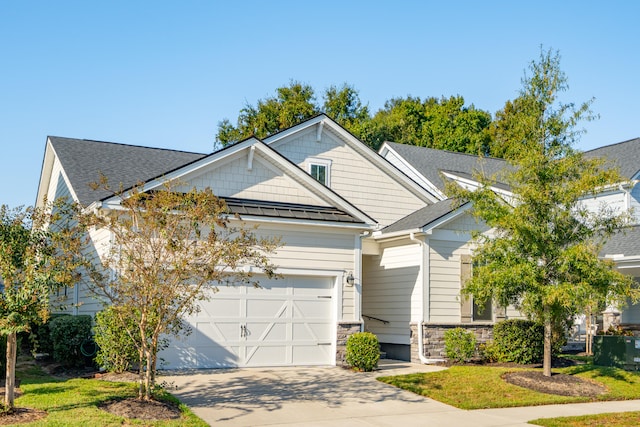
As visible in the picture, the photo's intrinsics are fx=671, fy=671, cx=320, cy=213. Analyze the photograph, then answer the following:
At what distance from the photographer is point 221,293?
15305 millimetres

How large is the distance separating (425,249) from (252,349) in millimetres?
5470

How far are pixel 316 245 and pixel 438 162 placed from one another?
495 inches

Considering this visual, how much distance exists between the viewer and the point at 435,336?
17.7 meters

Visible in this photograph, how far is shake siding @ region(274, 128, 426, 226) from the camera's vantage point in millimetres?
21281

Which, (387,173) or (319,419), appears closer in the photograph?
(319,419)

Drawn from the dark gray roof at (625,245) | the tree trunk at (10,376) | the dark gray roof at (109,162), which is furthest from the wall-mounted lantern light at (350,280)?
the dark gray roof at (625,245)

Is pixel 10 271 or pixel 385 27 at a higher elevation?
pixel 385 27

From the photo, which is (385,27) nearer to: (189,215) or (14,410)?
(189,215)

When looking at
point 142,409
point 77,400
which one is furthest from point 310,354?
point 77,400

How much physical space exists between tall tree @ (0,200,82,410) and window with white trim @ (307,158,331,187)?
1133cm

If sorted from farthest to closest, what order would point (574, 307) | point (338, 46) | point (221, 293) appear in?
point (338, 46) → point (221, 293) → point (574, 307)

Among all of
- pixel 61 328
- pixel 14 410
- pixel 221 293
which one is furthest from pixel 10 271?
pixel 221 293

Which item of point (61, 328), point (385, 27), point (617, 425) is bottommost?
point (617, 425)

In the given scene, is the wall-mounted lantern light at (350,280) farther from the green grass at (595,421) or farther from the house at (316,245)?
the green grass at (595,421)
